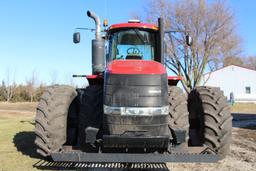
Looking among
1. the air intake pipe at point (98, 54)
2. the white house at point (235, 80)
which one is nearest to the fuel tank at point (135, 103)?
the air intake pipe at point (98, 54)

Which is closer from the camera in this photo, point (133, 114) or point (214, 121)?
point (133, 114)

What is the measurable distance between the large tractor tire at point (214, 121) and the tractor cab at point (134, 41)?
139cm

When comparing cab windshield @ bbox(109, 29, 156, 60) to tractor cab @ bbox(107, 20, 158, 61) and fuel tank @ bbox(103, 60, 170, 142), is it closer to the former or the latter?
tractor cab @ bbox(107, 20, 158, 61)

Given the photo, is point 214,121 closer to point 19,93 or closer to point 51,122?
point 51,122

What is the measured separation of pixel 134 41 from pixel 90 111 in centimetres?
182

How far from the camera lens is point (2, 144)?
10234 mm

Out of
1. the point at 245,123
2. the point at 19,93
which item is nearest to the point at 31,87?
the point at 19,93

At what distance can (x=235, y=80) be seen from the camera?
2303 inches

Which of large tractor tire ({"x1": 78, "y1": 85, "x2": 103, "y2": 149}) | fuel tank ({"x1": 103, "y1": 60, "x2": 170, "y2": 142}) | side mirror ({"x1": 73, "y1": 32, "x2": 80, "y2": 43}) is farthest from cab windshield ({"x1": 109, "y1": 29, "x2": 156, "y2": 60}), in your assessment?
fuel tank ({"x1": 103, "y1": 60, "x2": 170, "y2": 142})

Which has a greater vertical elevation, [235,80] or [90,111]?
[235,80]

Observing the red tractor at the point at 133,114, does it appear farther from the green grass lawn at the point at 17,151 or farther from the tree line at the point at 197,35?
the tree line at the point at 197,35

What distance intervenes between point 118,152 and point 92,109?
3.26 feet

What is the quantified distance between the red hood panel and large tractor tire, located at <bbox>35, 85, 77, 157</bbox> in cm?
142

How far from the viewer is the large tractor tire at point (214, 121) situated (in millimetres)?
7121
